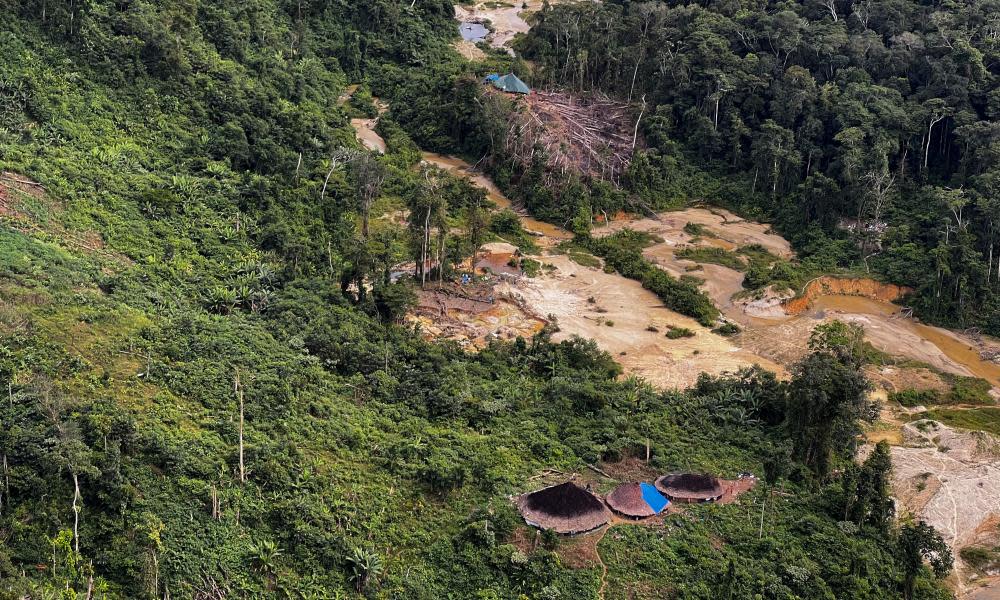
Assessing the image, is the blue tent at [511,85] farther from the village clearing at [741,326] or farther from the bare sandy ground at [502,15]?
the bare sandy ground at [502,15]

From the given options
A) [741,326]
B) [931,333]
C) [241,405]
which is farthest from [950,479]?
[241,405]

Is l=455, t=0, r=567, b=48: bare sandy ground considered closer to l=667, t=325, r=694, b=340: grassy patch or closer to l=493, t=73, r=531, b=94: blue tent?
l=493, t=73, r=531, b=94: blue tent

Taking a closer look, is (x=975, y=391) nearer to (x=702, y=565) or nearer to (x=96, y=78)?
(x=702, y=565)

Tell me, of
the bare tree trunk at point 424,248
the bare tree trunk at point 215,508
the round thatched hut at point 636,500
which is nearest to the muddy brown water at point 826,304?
the bare tree trunk at point 424,248

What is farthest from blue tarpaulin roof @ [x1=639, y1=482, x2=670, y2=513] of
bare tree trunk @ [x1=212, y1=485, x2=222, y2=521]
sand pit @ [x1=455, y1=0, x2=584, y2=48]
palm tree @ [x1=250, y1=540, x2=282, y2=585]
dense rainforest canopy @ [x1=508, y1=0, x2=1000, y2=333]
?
sand pit @ [x1=455, y1=0, x2=584, y2=48]

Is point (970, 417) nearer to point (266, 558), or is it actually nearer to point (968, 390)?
point (968, 390)

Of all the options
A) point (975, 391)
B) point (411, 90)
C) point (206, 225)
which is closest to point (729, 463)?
point (975, 391)

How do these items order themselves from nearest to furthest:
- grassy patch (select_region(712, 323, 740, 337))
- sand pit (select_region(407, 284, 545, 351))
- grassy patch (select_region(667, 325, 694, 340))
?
sand pit (select_region(407, 284, 545, 351)) → grassy patch (select_region(667, 325, 694, 340)) → grassy patch (select_region(712, 323, 740, 337))
